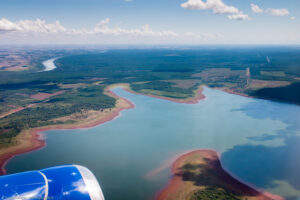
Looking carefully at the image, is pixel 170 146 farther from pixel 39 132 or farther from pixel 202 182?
pixel 39 132

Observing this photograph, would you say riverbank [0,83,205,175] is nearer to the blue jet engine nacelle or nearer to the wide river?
the wide river

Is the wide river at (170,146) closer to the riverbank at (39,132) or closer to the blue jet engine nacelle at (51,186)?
the riverbank at (39,132)

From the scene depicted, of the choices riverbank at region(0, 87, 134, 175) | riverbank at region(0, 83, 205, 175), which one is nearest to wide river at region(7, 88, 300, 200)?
riverbank at region(0, 87, 134, 175)

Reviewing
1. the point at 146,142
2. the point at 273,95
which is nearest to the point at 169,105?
the point at 146,142

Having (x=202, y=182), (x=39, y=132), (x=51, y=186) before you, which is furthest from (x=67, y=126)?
(x=51, y=186)

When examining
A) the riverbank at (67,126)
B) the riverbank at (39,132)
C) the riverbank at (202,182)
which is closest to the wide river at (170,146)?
the riverbank at (202,182)

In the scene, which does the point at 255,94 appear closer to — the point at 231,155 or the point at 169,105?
the point at 169,105
